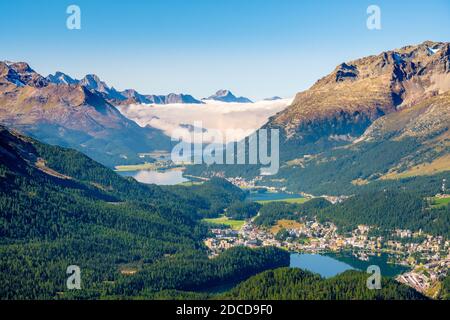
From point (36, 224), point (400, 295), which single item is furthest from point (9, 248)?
point (400, 295)

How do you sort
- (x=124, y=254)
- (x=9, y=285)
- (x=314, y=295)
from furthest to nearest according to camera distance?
(x=124, y=254) → (x=9, y=285) → (x=314, y=295)

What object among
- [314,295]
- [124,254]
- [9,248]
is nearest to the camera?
[314,295]

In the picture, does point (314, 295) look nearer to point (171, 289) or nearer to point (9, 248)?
point (171, 289)

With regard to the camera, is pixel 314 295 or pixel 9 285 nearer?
pixel 314 295
